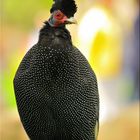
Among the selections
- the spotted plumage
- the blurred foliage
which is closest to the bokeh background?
the blurred foliage

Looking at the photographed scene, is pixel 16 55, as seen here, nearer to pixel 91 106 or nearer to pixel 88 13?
pixel 88 13

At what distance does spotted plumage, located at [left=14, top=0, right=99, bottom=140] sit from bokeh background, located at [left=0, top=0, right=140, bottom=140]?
1108 millimetres

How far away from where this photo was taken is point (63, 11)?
1.51 m

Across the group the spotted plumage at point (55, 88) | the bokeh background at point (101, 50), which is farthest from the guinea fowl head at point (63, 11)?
the bokeh background at point (101, 50)

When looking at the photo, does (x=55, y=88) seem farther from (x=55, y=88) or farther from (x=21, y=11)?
(x=21, y=11)

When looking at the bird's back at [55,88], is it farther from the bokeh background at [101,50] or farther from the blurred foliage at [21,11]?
the blurred foliage at [21,11]

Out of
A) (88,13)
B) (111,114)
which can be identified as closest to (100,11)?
(88,13)

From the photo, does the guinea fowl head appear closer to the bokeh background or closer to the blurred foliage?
the bokeh background

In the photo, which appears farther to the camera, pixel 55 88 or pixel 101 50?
pixel 101 50

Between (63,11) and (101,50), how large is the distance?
1441mm

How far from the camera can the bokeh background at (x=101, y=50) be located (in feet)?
9.29

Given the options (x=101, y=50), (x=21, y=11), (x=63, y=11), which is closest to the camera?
(x=63, y=11)

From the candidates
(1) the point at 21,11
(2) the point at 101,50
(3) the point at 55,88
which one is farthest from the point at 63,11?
(2) the point at 101,50

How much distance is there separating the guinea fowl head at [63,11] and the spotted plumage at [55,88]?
0.11 feet
